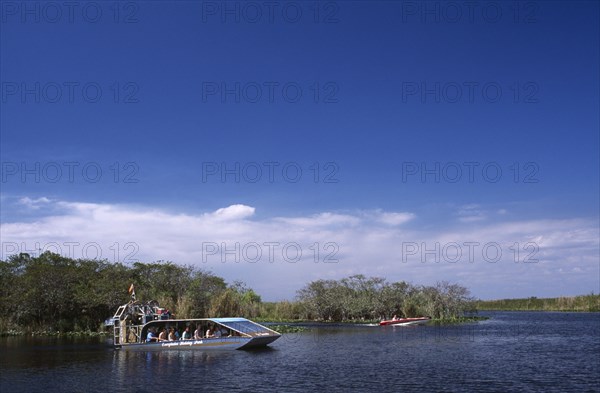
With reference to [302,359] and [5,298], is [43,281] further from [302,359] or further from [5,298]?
[302,359]

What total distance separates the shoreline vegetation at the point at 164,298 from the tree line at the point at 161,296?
140 mm

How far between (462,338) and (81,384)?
45.6 m

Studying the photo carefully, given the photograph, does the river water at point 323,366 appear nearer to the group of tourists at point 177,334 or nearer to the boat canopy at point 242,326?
the boat canopy at point 242,326

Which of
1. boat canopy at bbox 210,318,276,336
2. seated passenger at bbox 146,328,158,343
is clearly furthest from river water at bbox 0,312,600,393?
seated passenger at bbox 146,328,158,343

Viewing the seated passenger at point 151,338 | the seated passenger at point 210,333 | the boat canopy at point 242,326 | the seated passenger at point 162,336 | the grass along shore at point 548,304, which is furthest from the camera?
the grass along shore at point 548,304

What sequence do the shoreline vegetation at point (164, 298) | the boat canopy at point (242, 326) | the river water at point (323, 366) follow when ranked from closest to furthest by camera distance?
1. the river water at point (323, 366)
2. the boat canopy at point (242, 326)
3. the shoreline vegetation at point (164, 298)

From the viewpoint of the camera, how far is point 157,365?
45.9 meters

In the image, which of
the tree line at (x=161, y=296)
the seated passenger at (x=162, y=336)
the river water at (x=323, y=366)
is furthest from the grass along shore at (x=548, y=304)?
the seated passenger at (x=162, y=336)

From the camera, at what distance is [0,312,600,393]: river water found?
1391 inches

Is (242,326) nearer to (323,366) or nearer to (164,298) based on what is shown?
(323,366)

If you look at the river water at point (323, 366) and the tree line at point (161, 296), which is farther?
the tree line at point (161, 296)

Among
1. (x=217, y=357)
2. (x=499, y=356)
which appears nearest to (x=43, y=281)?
(x=217, y=357)

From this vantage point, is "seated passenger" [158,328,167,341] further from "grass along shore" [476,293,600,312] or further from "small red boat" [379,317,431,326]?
"grass along shore" [476,293,600,312]

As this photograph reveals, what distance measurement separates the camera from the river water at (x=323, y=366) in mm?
35344
